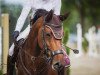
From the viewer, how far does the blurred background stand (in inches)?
484

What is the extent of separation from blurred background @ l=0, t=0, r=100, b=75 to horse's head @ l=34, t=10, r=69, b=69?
185 cm

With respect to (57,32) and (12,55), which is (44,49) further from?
(12,55)

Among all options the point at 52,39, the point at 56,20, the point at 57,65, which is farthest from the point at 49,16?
the point at 57,65

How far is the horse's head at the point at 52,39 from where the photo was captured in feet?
28.5

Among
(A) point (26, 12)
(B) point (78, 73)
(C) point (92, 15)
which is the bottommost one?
(B) point (78, 73)

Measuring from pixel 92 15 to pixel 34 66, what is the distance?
5351 centimetres

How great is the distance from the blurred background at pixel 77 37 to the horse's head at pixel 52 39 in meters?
1.85

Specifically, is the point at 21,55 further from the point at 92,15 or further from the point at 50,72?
the point at 92,15

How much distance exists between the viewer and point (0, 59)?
43.5 feet

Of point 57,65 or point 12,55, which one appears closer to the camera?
point 57,65

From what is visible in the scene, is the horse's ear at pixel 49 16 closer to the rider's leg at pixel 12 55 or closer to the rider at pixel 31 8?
the rider at pixel 31 8

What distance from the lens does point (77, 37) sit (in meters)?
29.6

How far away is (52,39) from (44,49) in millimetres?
231

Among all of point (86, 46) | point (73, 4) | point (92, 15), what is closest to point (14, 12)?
point (86, 46)
